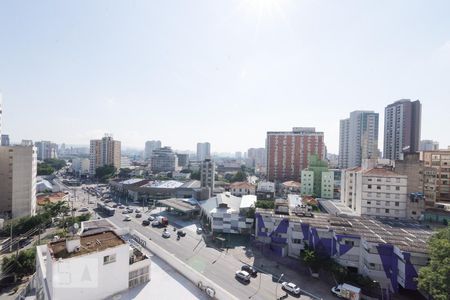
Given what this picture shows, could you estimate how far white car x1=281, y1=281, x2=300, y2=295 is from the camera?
65.3ft

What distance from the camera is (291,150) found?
241ft

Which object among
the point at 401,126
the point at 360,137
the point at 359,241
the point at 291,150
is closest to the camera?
the point at 359,241

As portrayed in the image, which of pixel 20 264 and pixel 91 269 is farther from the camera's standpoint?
pixel 20 264

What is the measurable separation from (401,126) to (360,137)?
13217mm

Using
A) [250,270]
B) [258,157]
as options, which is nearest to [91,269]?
[250,270]

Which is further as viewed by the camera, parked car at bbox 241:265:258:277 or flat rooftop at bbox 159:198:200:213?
flat rooftop at bbox 159:198:200:213

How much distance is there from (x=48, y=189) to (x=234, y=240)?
5074cm

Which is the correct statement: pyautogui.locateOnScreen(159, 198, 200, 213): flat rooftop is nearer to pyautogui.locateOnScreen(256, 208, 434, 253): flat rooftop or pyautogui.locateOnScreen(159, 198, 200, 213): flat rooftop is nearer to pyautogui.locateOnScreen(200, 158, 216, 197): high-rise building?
pyautogui.locateOnScreen(200, 158, 216, 197): high-rise building

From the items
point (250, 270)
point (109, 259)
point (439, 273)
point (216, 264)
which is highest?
point (109, 259)

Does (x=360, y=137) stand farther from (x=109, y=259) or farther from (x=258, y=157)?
(x=258, y=157)

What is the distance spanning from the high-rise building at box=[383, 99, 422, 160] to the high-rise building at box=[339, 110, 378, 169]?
12.5ft

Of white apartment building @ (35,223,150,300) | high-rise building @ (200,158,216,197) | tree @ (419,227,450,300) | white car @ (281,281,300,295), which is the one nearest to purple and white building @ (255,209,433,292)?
tree @ (419,227,450,300)

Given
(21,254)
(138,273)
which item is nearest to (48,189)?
(21,254)

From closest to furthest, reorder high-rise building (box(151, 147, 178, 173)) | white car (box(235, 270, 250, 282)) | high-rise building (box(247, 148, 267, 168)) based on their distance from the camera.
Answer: white car (box(235, 270, 250, 282)) → high-rise building (box(151, 147, 178, 173)) → high-rise building (box(247, 148, 267, 168))
